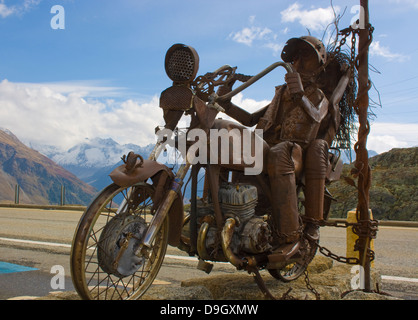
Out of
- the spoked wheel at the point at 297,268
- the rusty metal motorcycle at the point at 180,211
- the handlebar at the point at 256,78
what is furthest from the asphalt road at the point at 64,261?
the handlebar at the point at 256,78

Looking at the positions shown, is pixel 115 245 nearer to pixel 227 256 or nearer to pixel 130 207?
pixel 130 207

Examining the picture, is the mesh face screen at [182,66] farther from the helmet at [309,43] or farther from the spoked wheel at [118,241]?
the helmet at [309,43]

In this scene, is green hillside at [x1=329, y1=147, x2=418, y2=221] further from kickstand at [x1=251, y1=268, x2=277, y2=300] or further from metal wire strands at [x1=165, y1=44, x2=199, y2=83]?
metal wire strands at [x1=165, y1=44, x2=199, y2=83]

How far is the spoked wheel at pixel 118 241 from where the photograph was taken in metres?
2.93

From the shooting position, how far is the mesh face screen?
3.50 m

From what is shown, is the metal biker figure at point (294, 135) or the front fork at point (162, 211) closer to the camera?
the front fork at point (162, 211)

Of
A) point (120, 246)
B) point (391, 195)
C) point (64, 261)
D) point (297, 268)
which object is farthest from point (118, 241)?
point (391, 195)

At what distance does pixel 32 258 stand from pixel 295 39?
189 inches

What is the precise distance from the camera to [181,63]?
352cm

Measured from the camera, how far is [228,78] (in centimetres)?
372

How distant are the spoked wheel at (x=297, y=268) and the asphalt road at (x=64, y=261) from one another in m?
1.19
